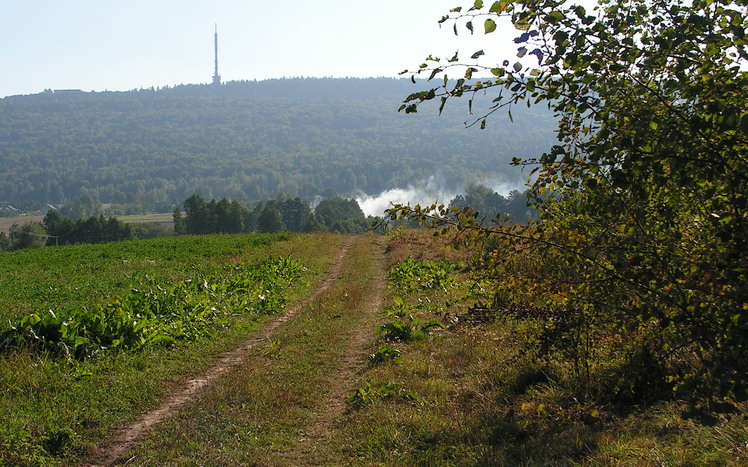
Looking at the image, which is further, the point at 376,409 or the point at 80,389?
the point at 80,389

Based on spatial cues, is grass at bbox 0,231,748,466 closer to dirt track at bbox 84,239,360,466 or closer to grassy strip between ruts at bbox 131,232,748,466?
grassy strip between ruts at bbox 131,232,748,466

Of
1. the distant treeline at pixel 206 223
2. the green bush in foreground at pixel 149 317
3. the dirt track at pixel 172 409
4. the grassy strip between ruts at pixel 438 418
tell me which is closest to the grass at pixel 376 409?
the grassy strip between ruts at pixel 438 418

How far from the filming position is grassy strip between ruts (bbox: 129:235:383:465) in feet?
19.6

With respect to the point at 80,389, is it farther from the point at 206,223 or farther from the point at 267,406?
the point at 206,223

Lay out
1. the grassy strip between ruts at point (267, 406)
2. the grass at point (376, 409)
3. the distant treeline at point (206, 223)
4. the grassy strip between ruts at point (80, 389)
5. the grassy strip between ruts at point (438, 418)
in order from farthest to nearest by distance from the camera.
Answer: the distant treeline at point (206, 223), the grassy strip between ruts at point (80, 389), the grassy strip between ruts at point (267, 406), the grass at point (376, 409), the grassy strip between ruts at point (438, 418)

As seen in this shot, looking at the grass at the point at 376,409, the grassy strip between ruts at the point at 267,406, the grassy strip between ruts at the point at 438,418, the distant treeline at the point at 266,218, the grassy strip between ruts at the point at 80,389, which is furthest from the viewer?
the distant treeline at the point at 266,218

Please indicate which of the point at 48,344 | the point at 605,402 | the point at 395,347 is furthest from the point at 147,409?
the point at 605,402

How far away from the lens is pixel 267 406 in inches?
288

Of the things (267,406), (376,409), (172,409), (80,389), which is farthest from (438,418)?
(80,389)

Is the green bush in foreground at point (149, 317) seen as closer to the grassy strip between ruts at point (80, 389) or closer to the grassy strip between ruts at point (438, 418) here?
Result: the grassy strip between ruts at point (80, 389)

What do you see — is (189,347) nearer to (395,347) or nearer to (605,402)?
(395,347)

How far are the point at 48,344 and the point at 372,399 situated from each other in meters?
5.25

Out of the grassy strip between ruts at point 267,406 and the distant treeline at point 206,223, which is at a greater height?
the grassy strip between ruts at point 267,406

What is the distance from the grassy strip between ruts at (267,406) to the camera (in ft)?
19.6
